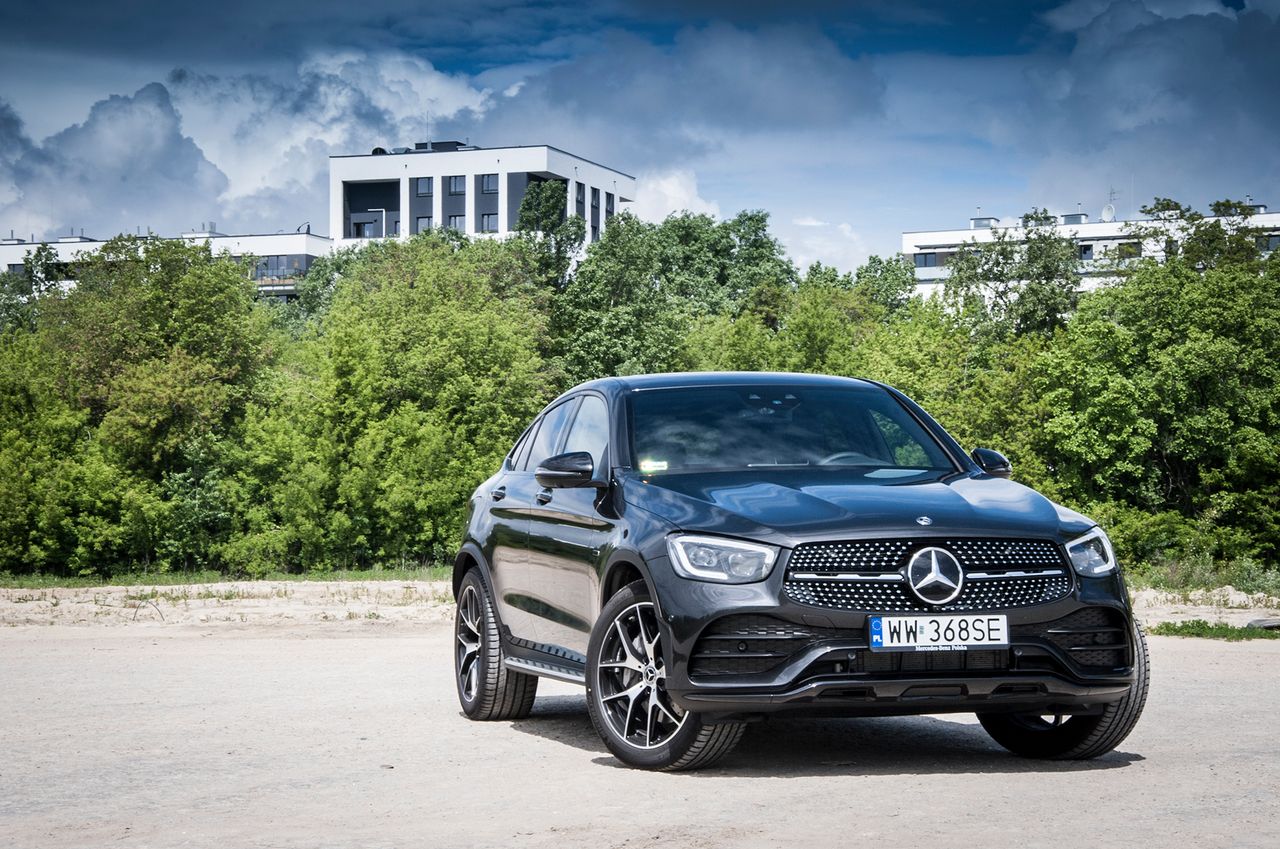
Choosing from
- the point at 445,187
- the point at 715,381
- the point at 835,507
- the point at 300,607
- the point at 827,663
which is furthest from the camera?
the point at 445,187

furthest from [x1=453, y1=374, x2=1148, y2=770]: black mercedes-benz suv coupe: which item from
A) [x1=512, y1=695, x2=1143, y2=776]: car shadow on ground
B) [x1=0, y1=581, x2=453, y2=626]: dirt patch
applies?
[x1=0, y1=581, x2=453, y2=626]: dirt patch

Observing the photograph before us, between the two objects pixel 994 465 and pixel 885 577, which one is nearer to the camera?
pixel 885 577

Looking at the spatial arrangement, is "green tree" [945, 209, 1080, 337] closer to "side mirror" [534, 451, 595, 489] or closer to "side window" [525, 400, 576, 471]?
"side window" [525, 400, 576, 471]

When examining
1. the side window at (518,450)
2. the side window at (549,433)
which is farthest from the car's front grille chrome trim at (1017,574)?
the side window at (518,450)

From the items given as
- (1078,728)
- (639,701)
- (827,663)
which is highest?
(827,663)

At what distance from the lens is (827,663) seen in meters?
7.11

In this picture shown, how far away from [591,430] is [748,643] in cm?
235

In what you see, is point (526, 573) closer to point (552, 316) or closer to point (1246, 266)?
point (1246, 266)

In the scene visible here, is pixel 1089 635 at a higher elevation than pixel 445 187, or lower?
lower

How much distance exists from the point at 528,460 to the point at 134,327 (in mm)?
59396

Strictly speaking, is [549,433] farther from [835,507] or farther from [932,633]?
[932,633]

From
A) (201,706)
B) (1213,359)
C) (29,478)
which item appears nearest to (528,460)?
(201,706)

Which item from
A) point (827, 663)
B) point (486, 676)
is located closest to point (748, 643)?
point (827, 663)

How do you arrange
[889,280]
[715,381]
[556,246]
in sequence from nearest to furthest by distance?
[715,381] → [556,246] → [889,280]
